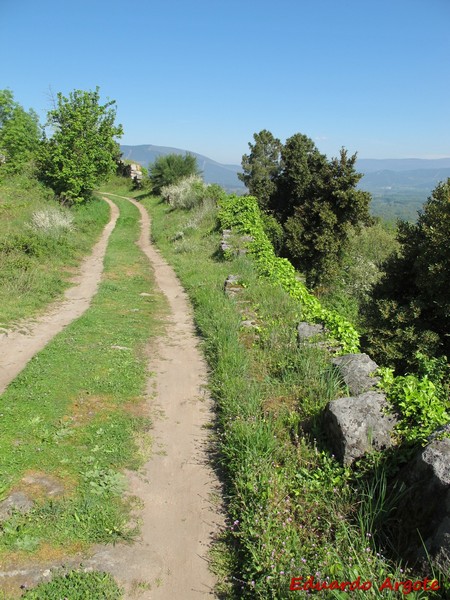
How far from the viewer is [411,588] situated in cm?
299

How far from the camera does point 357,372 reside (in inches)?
221

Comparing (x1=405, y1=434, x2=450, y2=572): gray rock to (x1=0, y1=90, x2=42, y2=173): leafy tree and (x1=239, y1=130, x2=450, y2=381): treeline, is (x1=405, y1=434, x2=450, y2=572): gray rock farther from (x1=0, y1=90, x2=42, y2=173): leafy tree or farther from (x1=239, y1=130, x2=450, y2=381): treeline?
(x1=0, y1=90, x2=42, y2=173): leafy tree

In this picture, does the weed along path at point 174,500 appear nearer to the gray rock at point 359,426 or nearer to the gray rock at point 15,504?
the gray rock at point 15,504

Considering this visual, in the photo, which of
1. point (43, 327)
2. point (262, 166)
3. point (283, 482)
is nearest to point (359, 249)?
point (262, 166)

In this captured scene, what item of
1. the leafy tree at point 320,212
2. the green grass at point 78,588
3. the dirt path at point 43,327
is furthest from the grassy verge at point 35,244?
the leafy tree at point 320,212

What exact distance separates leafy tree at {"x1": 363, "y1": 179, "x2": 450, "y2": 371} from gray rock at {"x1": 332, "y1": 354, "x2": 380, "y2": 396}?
4.02m

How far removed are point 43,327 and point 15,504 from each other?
5.33 metres

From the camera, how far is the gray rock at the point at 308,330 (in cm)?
714

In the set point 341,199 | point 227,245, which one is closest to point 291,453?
point 227,245

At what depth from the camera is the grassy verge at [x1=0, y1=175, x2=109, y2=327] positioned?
10.3 metres

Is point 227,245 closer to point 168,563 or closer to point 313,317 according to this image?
point 313,317

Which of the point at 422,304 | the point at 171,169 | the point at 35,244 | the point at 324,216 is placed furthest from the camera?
the point at 171,169

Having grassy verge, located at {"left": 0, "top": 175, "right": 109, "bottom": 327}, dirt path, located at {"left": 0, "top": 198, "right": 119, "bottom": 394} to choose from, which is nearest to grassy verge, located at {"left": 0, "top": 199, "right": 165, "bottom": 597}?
dirt path, located at {"left": 0, "top": 198, "right": 119, "bottom": 394}

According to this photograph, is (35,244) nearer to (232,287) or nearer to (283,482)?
(232,287)
